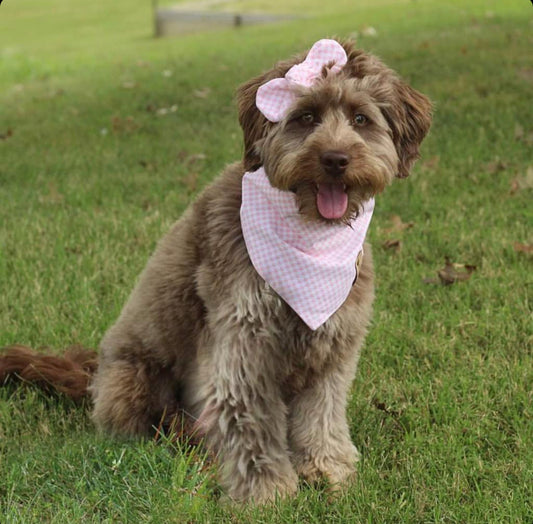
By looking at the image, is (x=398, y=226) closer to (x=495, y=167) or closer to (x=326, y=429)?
(x=495, y=167)

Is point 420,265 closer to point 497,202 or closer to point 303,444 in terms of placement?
point 497,202

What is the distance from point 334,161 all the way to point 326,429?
130 cm

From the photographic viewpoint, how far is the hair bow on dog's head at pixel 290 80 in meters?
3.06

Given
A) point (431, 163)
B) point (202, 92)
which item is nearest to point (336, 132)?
point (431, 163)

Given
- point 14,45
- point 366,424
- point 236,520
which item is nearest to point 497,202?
point 366,424

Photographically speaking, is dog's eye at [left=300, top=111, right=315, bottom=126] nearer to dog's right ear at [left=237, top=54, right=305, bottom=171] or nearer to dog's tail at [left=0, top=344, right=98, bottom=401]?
dog's right ear at [left=237, top=54, right=305, bottom=171]

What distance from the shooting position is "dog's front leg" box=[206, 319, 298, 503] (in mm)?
3303

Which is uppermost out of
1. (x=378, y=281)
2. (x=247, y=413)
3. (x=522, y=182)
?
(x=247, y=413)

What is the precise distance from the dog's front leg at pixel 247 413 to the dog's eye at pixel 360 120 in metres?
0.93

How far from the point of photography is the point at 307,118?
3.12m

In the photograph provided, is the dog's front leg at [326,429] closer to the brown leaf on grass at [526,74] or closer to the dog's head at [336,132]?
the dog's head at [336,132]

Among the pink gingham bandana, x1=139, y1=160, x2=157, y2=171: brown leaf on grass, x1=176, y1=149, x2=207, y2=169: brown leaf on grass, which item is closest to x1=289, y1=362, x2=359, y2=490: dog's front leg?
the pink gingham bandana

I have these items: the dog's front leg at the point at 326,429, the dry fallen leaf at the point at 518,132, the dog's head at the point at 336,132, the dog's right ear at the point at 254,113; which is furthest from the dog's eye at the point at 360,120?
the dry fallen leaf at the point at 518,132

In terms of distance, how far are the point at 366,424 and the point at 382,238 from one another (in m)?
2.22
